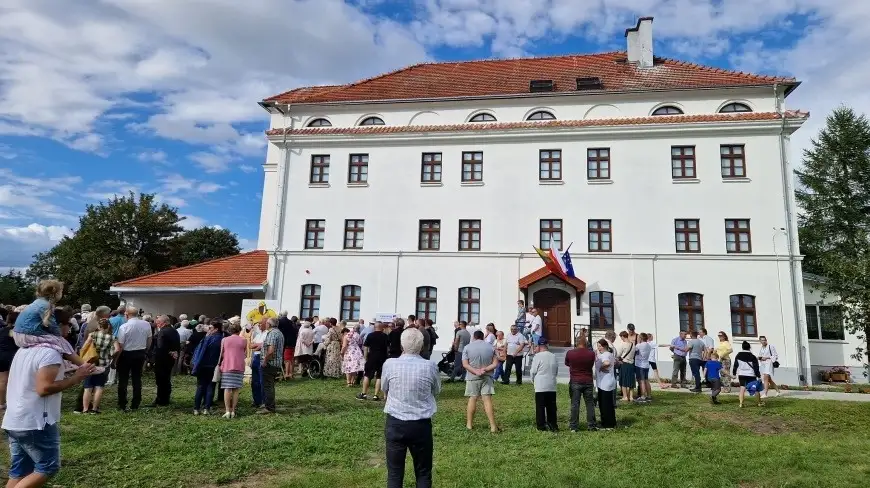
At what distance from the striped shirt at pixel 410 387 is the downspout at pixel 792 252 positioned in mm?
19983

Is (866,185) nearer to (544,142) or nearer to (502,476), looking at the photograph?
(544,142)

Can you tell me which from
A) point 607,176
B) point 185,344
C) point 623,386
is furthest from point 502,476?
point 607,176

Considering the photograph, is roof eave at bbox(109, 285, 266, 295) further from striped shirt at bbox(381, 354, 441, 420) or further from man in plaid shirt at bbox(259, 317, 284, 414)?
striped shirt at bbox(381, 354, 441, 420)

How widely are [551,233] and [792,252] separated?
9.15m

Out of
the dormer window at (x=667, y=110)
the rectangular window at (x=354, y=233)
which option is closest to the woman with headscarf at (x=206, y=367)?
the rectangular window at (x=354, y=233)

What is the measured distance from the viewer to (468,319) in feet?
71.7

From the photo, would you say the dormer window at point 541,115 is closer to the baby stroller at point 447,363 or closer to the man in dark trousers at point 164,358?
the baby stroller at point 447,363

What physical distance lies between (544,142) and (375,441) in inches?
688

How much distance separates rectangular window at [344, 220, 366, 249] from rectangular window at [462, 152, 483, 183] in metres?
5.09

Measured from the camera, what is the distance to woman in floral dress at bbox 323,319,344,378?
1466 centimetres

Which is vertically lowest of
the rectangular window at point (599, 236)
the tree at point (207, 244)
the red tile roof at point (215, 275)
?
the red tile roof at point (215, 275)

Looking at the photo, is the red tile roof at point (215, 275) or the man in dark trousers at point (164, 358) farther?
the red tile roof at point (215, 275)

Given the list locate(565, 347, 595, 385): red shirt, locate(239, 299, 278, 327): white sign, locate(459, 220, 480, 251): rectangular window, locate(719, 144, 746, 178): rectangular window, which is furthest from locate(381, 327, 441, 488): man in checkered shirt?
locate(719, 144, 746, 178): rectangular window

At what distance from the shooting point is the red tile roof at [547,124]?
20906 millimetres
